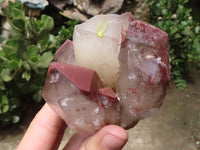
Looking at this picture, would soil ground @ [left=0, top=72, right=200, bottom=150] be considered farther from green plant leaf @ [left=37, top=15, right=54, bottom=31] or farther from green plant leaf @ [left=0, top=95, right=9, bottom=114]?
green plant leaf @ [left=37, top=15, right=54, bottom=31]

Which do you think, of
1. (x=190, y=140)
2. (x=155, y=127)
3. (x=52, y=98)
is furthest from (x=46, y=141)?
(x=190, y=140)

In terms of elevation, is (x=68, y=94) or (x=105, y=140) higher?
(x=68, y=94)

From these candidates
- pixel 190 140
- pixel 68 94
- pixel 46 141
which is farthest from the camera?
pixel 190 140

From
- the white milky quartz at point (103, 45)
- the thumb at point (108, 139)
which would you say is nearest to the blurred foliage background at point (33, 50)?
the white milky quartz at point (103, 45)

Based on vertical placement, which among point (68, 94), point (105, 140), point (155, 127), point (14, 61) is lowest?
point (155, 127)

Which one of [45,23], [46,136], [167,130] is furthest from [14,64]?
[167,130]

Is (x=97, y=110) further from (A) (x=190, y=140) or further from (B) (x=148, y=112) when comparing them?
(A) (x=190, y=140)

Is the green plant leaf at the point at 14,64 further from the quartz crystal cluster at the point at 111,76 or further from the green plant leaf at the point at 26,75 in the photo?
the quartz crystal cluster at the point at 111,76

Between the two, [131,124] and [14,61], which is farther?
[14,61]
